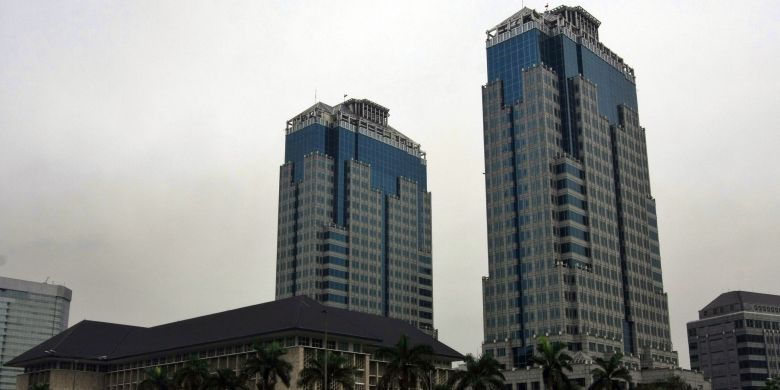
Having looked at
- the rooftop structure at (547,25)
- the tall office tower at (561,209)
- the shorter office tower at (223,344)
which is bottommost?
the shorter office tower at (223,344)

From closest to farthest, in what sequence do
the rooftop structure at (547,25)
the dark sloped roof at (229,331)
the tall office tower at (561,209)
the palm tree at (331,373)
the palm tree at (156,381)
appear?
the palm tree at (331,373), the palm tree at (156,381), the dark sloped roof at (229,331), the tall office tower at (561,209), the rooftop structure at (547,25)

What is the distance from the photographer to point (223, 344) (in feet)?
443

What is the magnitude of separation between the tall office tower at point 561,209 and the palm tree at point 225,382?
74723mm

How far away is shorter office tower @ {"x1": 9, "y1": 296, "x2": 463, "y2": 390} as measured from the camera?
413ft

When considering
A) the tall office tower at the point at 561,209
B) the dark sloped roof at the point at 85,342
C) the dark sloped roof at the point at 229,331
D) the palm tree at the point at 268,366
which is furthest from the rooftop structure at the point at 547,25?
the palm tree at the point at 268,366

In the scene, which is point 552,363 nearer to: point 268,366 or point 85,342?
point 268,366

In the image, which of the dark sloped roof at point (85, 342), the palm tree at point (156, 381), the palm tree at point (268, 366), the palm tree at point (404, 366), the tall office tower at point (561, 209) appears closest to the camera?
the palm tree at point (404, 366)

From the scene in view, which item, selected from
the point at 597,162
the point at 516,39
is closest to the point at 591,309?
the point at 597,162

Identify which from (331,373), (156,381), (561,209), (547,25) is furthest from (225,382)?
(547,25)

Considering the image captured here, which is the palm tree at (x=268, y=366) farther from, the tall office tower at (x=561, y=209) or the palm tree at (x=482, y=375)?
the tall office tower at (x=561, y=209)

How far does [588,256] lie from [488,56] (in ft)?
168

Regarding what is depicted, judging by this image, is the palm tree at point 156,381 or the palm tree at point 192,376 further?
the palm tree at point 156,381

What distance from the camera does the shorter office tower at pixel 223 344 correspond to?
413 ft

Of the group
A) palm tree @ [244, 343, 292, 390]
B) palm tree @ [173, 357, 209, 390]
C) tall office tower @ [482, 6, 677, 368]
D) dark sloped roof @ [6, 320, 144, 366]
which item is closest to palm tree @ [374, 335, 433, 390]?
palm tree @ [244, 343, 292, 390]
